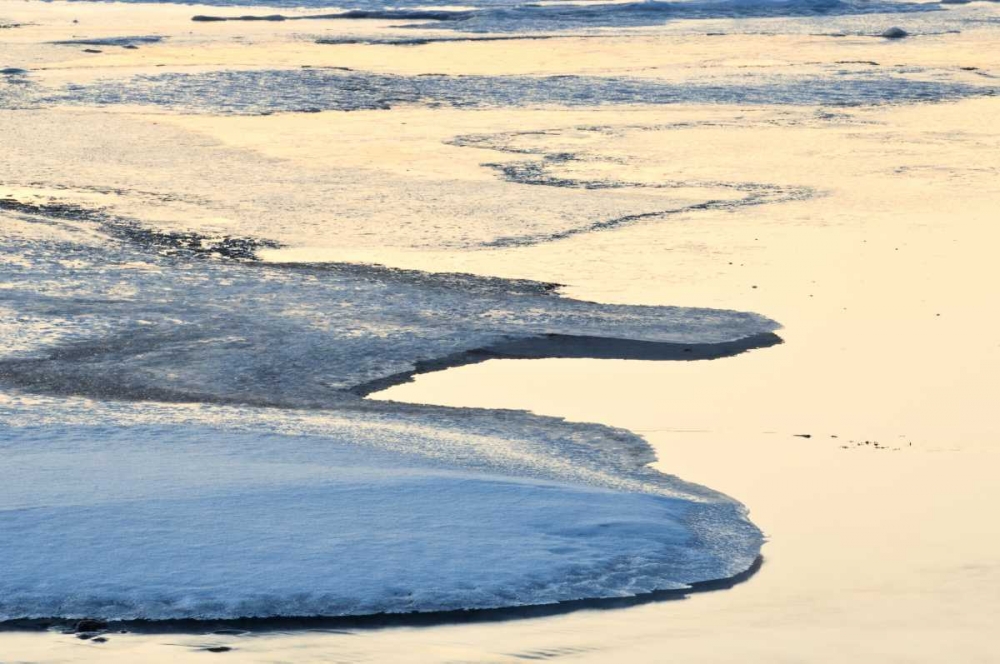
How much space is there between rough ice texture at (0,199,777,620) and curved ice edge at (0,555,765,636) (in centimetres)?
3

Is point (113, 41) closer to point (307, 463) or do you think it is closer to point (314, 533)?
point (307, 463)

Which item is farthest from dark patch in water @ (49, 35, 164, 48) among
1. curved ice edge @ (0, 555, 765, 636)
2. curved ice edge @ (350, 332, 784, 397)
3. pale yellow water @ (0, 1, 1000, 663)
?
curved ice edge @ (0, 555, 765, 636)

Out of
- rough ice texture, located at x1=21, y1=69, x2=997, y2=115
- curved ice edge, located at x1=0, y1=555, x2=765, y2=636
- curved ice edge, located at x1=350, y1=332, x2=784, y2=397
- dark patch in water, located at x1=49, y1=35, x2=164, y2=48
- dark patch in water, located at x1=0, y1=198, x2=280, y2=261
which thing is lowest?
curved ice edge, located at x1=350, y1=332, x2=784, y2=397

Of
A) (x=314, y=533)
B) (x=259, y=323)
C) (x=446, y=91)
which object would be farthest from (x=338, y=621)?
(x=446, y=91)

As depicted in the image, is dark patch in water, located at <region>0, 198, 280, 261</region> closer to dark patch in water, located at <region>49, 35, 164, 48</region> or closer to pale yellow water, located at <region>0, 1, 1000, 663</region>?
pale yellow water, located at <region>0, 1, 1000, 663</region>

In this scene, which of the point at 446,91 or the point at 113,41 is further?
the point at 113,41

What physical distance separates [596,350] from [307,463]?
2532 millimetres

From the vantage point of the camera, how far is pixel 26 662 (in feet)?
14.5

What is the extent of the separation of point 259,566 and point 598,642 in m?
1.13

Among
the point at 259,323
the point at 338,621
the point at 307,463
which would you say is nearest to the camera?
the point at 338,621

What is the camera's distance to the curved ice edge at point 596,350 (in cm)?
801

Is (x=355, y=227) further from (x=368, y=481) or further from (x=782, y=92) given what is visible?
(x=782, y=92)

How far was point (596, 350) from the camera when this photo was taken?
26.8ft

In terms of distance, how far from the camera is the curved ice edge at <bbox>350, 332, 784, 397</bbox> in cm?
801
